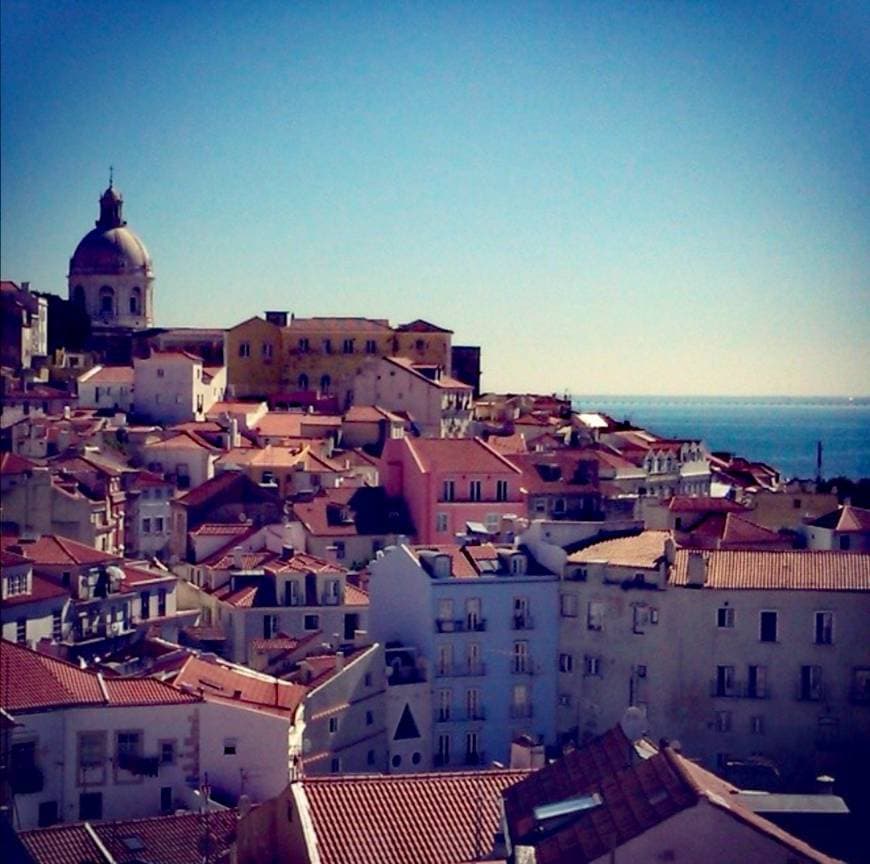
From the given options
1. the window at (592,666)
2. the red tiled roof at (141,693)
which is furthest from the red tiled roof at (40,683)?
the window at (592,666)

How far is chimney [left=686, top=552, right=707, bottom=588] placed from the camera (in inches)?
555

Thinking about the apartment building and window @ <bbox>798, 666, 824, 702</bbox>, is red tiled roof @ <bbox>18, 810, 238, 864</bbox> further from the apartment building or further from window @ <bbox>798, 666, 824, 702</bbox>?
window @ <bbox>798, 666, 824, 702</bbox>

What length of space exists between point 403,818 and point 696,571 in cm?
599

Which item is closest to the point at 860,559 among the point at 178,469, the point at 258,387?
the point at 178,469

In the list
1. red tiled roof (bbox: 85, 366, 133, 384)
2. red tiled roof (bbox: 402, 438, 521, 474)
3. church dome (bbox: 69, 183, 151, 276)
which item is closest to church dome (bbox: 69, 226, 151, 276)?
church dome (bbox: 69, 183, 151, 276)

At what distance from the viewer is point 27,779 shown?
1116 cm

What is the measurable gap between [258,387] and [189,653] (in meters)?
21.0

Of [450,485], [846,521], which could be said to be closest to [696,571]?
[846,521]

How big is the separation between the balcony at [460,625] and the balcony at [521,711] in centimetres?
68

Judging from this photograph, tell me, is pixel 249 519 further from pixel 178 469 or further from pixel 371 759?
pixel 371 759

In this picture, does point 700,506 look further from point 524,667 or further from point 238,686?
point 238,686

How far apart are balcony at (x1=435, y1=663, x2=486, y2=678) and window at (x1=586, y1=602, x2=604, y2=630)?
924 millimetres

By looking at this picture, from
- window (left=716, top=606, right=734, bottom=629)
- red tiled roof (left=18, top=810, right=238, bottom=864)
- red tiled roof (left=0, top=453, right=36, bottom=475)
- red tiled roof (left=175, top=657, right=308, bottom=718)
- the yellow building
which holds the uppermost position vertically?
the yellow building

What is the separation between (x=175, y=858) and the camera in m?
9.54
